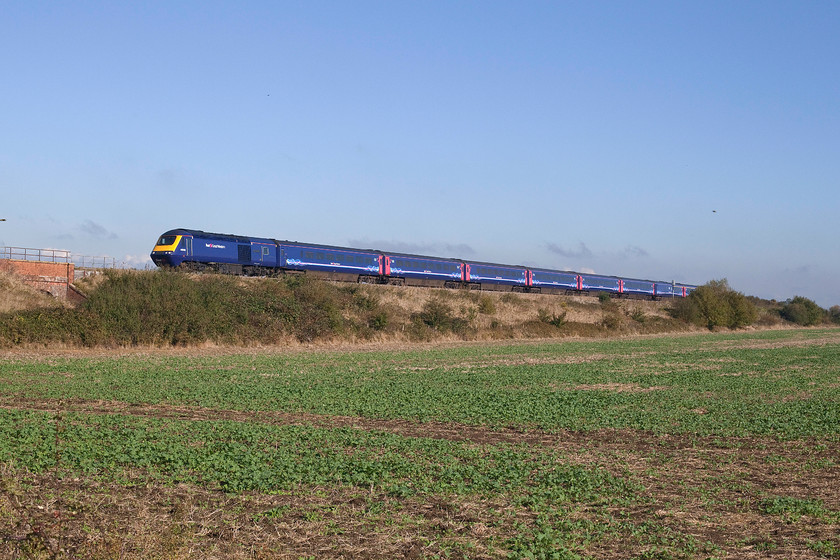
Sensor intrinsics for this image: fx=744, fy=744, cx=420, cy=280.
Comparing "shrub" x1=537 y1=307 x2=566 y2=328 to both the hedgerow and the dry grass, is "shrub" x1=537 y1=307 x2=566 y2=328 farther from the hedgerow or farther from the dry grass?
the dry grass

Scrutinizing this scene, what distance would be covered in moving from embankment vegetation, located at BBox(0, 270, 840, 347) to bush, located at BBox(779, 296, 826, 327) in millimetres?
43216

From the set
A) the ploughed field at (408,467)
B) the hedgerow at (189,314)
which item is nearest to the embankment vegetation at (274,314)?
the hedgerow at (189,314)

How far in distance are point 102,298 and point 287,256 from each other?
17.3m

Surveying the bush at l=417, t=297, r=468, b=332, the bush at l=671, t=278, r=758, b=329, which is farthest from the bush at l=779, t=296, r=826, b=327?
the bush at l=417, t=297, r=468, b=332

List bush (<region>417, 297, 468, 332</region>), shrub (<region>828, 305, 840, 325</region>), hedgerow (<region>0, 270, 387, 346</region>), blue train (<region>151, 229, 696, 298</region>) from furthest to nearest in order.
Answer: shrub (<region>828, 305, 840, 325</region>) → bush (<region>417, 297, 468, 332</region>) → blue train (<region>151, 229, 696, 298</region>) → hedgerow (<region>0, 270, 387, 346</region>)

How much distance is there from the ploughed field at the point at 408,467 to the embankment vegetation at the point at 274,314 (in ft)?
27.7

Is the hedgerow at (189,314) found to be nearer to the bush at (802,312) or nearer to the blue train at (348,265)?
the blue train at (348,265)

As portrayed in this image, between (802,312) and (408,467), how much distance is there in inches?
4134

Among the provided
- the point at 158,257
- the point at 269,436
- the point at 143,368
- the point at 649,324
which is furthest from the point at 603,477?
the point at 649,324

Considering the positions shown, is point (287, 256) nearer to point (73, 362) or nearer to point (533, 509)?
point (73, 362)

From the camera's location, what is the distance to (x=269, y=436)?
1530 centimetres

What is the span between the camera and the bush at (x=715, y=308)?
78812 millimetres

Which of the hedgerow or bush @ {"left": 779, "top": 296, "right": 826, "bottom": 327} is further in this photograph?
bush @ {"left": 779, "top": 296, "right": 826, "bottom": 327}

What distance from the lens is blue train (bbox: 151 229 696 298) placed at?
4619 cm
